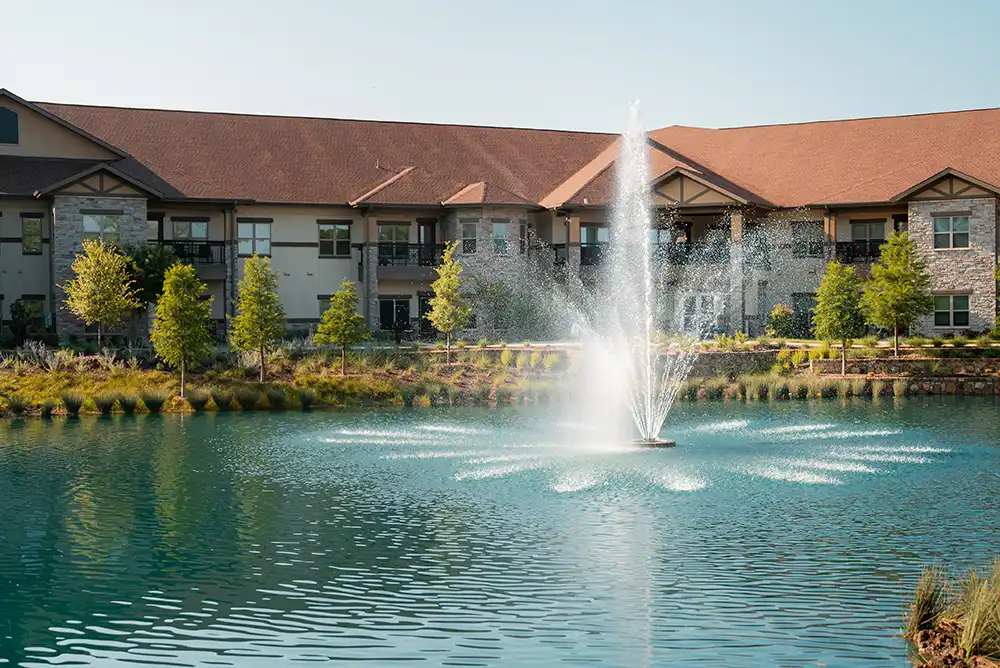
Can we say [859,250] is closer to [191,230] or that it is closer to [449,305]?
[449,305]

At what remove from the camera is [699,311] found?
50.6 m

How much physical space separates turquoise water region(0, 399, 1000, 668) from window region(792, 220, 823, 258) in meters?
22.3

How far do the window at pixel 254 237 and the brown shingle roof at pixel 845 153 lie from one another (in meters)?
19.5

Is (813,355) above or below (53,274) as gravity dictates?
below

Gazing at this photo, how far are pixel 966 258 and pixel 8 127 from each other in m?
37.7

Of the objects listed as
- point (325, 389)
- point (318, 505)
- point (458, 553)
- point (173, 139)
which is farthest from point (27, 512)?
point (173, 139)

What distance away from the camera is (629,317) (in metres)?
49.2

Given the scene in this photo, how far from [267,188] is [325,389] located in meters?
15.4

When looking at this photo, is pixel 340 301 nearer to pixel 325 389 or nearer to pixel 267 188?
pixel 325 389

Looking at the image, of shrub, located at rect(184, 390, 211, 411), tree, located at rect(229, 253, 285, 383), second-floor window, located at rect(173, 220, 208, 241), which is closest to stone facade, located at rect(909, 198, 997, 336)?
tree, located at rect(229, 253, 285, 383)

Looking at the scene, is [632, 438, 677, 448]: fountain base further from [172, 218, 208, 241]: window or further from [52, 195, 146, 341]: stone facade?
[172, 218, 208, 241]: window

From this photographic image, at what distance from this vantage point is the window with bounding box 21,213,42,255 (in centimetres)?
4644

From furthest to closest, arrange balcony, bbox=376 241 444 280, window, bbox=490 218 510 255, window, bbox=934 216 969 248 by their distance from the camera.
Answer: window, bbox=490 218 510 255, balcony, bbox=376 241 444 280, window, bbox=934 216 969 248

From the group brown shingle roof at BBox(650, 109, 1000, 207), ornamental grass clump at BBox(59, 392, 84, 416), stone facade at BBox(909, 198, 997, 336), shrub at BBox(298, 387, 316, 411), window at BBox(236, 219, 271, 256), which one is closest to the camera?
ornamental grass clump at BBox(59, 392, 84, 416)
